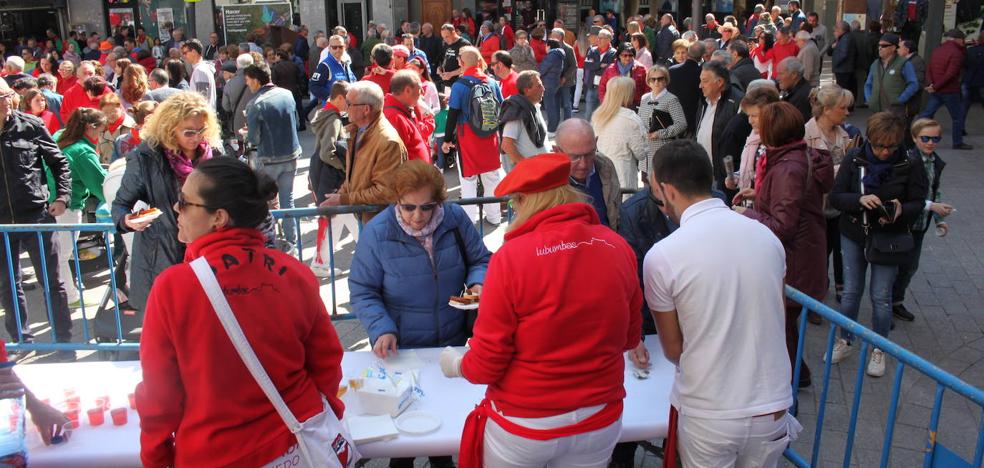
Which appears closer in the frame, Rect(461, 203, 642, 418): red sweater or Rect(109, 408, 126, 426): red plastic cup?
Rect(461, 203, 642, 418): red sweater

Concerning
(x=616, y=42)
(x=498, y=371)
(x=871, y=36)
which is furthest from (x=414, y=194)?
(x=616, y=42)

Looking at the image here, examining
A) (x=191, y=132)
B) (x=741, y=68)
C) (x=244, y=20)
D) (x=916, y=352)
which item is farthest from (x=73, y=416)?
(x=244, y=20)

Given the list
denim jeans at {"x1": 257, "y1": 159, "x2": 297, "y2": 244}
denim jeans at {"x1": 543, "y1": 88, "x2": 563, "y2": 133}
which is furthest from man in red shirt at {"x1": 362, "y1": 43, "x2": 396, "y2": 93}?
denim jeans at {"x1": 543, "y1": 88, "x2": 563, "y2": 133}

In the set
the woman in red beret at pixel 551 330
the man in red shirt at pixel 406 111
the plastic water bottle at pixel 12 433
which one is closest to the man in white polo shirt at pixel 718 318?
the woman in red beret at pixel 551 330

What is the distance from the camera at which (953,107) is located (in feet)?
38.7

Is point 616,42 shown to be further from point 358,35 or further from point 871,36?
point 871,36

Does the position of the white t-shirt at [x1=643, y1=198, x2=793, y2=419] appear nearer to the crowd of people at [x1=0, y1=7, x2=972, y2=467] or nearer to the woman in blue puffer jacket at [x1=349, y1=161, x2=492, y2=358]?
the crowd of people at [x1=0, y1=7, x2=972, y2=467]

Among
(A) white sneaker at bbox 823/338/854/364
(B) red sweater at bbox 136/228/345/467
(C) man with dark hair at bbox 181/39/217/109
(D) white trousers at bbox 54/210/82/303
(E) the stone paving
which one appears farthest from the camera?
(C) man with dark hair at bbox 181/39/217/109

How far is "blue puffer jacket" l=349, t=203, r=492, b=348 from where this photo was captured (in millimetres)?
3854

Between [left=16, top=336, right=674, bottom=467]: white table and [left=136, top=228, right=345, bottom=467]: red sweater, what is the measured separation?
0.70 m

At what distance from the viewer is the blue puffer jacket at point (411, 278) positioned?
3854mm

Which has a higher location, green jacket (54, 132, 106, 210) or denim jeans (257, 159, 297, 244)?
green jacket (54, 132, 106, 210)

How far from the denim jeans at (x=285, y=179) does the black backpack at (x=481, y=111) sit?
5.84 ft

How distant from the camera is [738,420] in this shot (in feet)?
9.32
